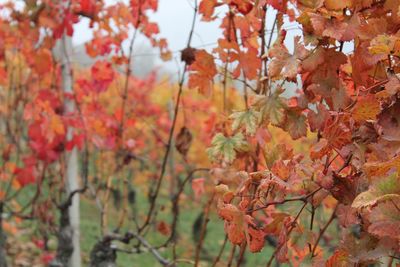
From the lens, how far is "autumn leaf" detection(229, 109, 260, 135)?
1488 millimetres

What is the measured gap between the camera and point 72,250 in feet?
11.1

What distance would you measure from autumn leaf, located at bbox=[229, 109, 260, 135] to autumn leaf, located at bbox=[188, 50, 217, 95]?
0.53 meters

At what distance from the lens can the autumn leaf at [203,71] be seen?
6.63ft

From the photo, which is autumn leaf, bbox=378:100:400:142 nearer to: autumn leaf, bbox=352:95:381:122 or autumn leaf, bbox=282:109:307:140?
autumn leaf, bbox=352:95:381:122

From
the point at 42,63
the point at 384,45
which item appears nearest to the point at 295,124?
the point at 384,45

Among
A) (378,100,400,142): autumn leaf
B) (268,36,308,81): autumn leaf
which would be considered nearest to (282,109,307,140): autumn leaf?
(268,36,308,81): autumn leaf

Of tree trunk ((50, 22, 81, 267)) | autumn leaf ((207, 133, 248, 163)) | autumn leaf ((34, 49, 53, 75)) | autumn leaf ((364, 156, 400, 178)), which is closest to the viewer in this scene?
autumn leaf ((364, 156, 400, 178))

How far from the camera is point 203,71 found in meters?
2.07

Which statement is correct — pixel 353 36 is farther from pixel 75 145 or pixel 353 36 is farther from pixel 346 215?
pixel 75 145

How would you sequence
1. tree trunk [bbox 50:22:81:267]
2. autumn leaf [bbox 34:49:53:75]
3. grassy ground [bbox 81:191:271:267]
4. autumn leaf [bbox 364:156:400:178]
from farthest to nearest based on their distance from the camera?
grassy ground [bbox 81:191:271:267], tree trunk [bbox 50:22:81:267], autumn leaf [bbox 34:49:53:75], autumn leaf [bbox 364:156:400:178]

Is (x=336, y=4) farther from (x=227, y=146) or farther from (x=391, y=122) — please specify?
(x=227, y=146)

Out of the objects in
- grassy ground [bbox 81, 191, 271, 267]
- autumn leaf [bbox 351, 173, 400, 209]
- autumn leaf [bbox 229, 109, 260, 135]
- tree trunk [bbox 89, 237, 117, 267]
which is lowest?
grassy ground [bbox 81, 191, 271, 267]

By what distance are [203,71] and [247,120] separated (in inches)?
23.7

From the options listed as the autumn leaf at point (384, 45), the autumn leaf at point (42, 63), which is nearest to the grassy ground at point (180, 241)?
the autumn leaf at point (42, 63)
